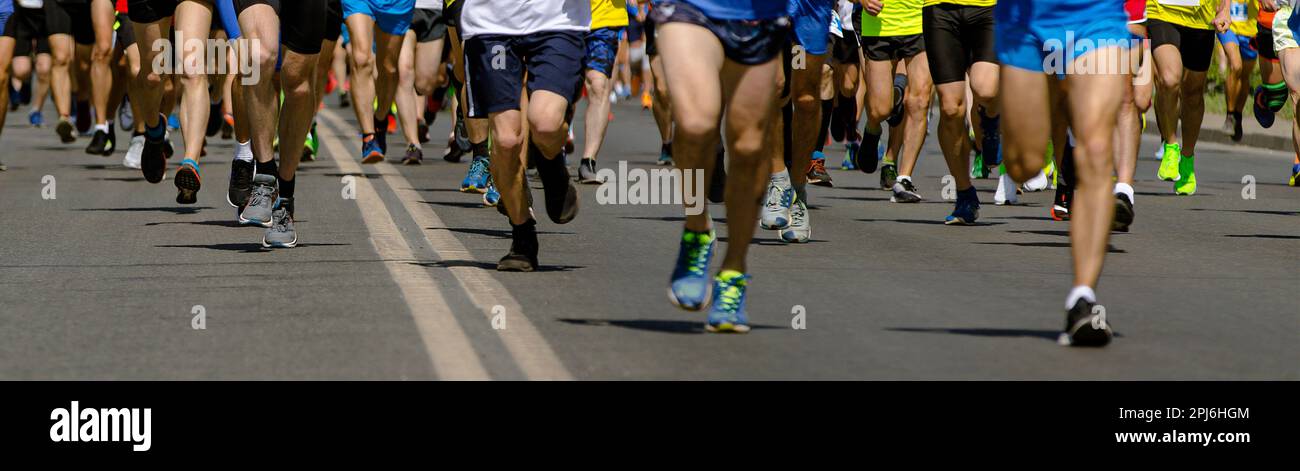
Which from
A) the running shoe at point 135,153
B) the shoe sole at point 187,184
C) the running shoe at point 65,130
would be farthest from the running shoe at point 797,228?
the running shoe at point 65,130

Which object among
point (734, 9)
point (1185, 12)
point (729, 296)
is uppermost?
point (1185, 12)

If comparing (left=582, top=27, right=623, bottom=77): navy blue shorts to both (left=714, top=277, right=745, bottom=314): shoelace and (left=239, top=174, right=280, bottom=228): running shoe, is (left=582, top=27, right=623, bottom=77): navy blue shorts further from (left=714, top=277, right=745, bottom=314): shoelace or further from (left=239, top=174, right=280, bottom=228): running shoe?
(left=714, top=277, right=745, bottom=314): shoelace

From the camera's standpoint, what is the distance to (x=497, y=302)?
807 cm

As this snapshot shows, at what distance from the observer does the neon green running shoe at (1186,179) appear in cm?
1498

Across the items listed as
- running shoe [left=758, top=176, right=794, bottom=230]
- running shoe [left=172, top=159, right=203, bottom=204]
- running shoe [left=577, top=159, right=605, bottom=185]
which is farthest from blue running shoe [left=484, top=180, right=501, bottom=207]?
running shoe [left=577, top=159, right=605, bottom=185]

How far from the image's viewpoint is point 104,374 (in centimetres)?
633

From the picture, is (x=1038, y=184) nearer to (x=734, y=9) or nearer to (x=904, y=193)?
(x=904, y=193)

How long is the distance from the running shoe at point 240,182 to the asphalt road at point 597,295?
0.65 ft

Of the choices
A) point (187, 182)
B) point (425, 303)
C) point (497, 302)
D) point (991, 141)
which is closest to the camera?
point (425, 303)

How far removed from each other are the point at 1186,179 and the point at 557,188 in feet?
22.2

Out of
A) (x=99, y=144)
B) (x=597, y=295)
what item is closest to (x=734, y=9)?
(x=597, y=295)

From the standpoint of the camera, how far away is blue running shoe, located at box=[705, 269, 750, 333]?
7223 mm

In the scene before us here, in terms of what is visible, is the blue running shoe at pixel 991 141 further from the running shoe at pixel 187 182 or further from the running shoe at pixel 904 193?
the running shoe at pixel 187 182
